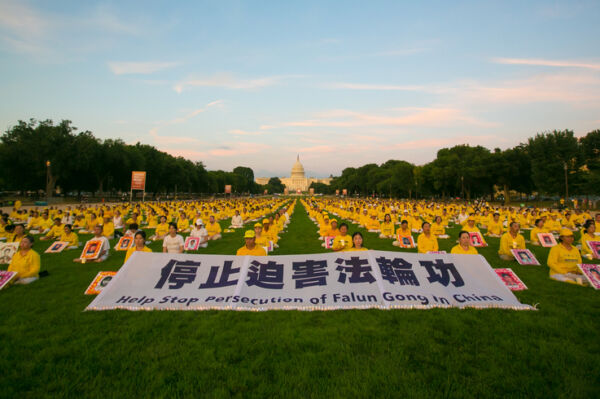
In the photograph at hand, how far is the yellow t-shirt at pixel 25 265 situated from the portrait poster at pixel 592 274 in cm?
1295

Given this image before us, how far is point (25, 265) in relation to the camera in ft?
26.9

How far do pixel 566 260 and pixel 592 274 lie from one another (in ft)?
2.47

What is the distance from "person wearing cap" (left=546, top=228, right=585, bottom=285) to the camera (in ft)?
26.5

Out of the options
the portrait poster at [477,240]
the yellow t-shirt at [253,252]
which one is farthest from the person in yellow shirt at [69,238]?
the portrait poster at [477,240]

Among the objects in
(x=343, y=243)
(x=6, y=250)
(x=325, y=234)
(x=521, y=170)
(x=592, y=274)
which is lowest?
(x=325, y=234)

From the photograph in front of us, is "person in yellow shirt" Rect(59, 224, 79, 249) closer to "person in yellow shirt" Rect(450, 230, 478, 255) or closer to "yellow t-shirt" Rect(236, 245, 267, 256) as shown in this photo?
"yellow t-shirt" Rect(236, 245, 267, 256)

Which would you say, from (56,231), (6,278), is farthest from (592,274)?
(56,231)

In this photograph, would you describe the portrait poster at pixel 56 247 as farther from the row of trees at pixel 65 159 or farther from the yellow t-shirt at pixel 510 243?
the row of trees at pixel 65 159

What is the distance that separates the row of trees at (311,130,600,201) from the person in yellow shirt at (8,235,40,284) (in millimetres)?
47132

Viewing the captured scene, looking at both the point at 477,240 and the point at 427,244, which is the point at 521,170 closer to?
the point at 477,240

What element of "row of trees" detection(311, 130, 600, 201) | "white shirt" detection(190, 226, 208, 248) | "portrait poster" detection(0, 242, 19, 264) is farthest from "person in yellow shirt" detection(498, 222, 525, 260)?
"row of trees" detection(311, 130, 600, 201)

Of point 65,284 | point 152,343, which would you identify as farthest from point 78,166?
point 152,343

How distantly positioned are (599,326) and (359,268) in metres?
4.07

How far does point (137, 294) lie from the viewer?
6.52 m
